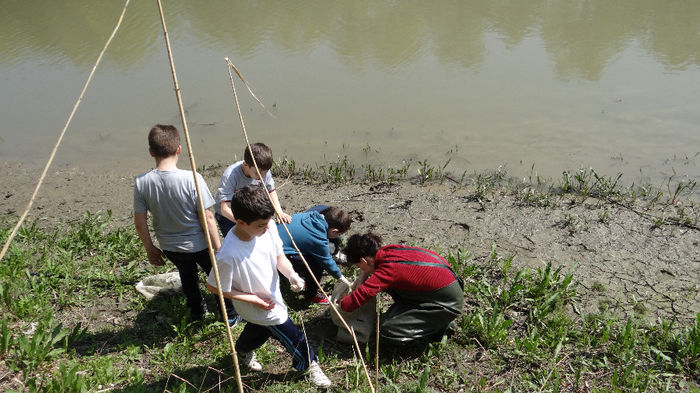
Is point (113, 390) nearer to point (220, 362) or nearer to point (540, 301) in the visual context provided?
point (220, 362)

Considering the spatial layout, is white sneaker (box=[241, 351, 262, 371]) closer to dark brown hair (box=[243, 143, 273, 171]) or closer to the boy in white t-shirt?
the boy in white t-shirt

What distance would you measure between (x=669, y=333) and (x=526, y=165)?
2.98m

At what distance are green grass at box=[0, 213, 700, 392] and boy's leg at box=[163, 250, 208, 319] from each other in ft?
0.37

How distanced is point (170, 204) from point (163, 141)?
1.23 ft

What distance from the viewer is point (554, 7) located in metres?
11.1

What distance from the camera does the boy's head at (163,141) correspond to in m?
3.01

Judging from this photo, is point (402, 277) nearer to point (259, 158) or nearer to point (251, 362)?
point (251, 362)

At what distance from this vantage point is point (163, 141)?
3.01 metres

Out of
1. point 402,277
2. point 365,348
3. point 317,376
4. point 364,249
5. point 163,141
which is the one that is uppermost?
point 163,141

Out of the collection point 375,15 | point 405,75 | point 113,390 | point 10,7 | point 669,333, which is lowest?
point 669,333

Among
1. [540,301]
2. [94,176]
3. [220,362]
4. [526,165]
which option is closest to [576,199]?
[526,165]

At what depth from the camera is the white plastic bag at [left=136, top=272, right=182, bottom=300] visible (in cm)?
390

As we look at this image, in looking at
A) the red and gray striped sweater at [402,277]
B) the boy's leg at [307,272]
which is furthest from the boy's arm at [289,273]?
the boy's leg at [307,272]

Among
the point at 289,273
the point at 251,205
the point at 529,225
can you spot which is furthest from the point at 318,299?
the point at 529,225
